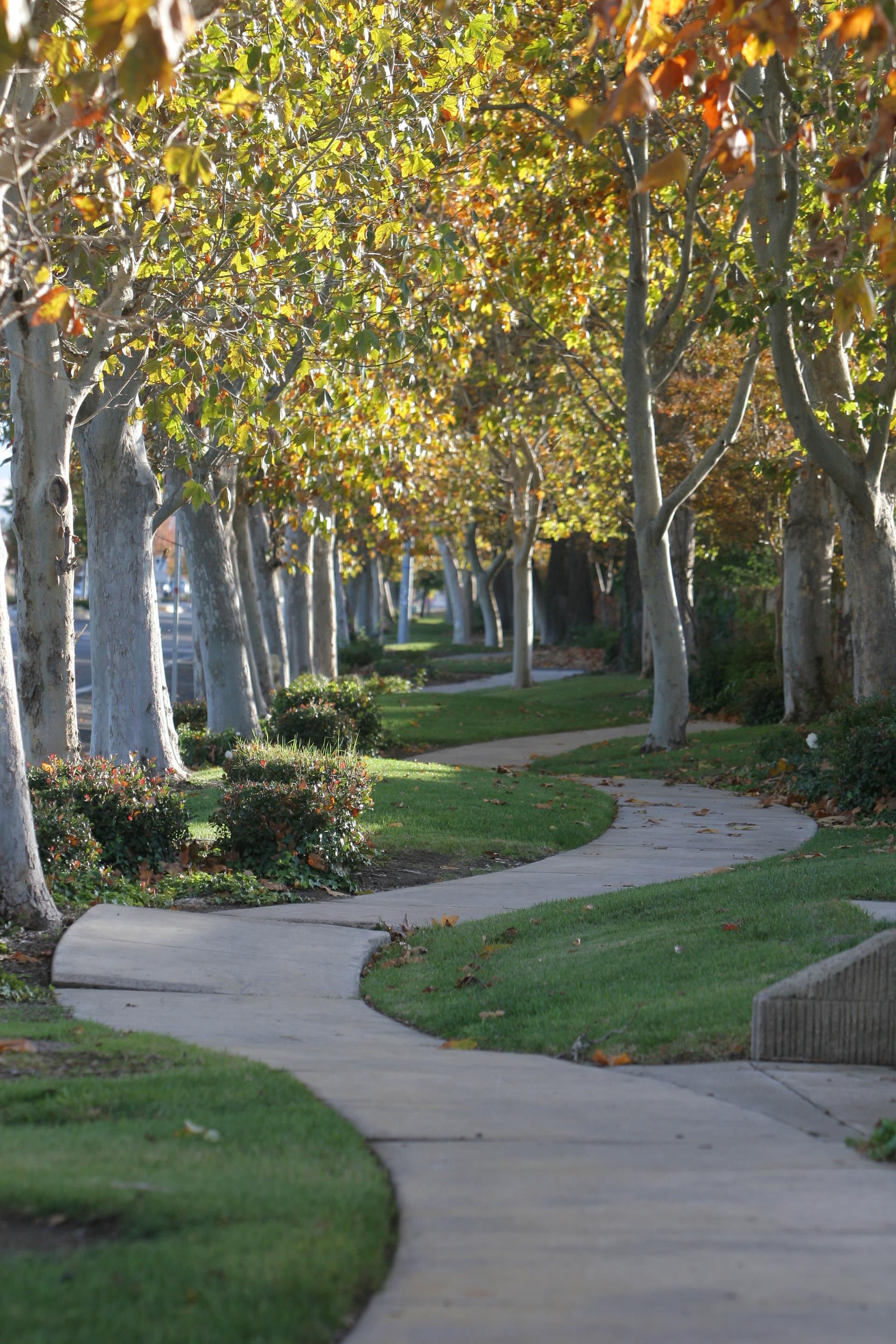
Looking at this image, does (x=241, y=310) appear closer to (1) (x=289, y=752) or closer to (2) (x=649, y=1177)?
(1) (x=289, y=752)

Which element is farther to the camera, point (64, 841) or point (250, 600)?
point (250, 600)

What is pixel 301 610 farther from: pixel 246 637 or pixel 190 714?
pixel 246 637

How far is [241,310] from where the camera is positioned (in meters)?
10.0

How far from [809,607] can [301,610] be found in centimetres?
1262

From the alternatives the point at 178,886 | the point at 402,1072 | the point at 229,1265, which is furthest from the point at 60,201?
the point at 229,1265

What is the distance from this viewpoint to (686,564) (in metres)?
30.0

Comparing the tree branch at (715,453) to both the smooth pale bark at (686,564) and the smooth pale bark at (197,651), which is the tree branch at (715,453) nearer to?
the smooth pale bark at (197,651)

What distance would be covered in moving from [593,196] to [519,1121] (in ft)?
51.2

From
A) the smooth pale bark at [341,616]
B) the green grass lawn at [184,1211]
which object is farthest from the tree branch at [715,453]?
the smooth pale bark at [341,616]

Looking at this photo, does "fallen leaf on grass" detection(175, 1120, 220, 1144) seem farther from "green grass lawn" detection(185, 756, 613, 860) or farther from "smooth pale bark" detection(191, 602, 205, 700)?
"smooth pale bark" detection(191, 602, 205, 700)

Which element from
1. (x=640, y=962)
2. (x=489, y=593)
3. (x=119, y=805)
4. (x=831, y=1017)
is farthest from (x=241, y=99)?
(x=489, y=593)

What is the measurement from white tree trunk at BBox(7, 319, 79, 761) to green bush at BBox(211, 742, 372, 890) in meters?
1.93

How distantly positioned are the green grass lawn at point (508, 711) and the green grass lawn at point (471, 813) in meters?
6.88

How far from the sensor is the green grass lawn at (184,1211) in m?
2.90
